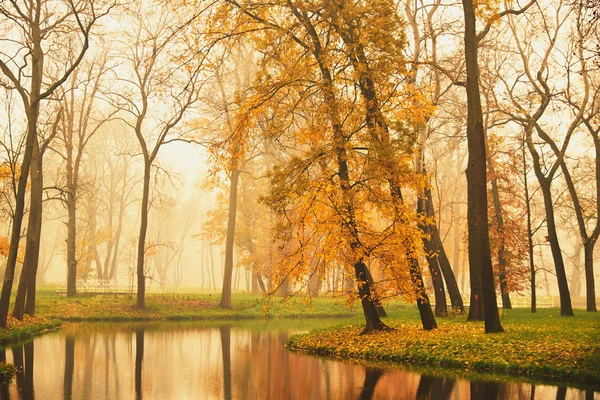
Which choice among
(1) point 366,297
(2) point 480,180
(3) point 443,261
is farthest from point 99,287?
(2) point 480,180

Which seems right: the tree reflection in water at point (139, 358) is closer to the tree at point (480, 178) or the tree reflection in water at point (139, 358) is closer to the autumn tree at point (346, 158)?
the autumn tree at point (346, 158)

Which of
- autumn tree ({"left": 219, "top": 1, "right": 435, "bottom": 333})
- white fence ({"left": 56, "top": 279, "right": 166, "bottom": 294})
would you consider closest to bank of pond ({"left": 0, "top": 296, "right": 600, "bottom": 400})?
autumn tree ({"left": 219, "top": 1, "right": 435, "bottom": 333})

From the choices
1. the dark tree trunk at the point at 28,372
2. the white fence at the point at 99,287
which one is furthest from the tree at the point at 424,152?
the white fence at the point at 99,287

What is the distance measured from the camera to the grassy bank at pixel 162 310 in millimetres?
31391

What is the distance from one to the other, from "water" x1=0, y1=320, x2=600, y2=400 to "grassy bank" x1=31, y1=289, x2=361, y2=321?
9217 mm

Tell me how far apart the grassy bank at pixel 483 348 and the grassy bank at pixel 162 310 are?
9.76 m

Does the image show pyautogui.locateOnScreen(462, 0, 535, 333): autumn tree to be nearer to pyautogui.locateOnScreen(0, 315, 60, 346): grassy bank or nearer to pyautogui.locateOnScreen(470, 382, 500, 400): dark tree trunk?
pyautogui.locateOnScreen(470, 382, 500, 400): dark tree trunk

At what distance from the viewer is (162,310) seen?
3409 cm

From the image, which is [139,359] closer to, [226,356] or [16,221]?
[226,356]

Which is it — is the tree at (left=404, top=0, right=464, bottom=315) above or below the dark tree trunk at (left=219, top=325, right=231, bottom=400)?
above

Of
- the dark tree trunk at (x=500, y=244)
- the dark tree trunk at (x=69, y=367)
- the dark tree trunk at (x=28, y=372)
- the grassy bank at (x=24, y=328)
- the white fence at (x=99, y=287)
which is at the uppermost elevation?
the dark tree trunk at (x=500, y=244)

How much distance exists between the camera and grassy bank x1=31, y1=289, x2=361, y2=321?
31.4m

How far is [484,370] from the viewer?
46.2 feet

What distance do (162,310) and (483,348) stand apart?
869 inches
